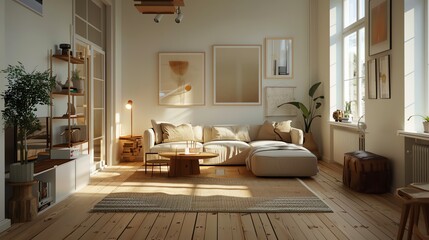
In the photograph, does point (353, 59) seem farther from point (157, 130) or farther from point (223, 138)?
point (157, 130)

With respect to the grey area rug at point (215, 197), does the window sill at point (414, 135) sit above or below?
above

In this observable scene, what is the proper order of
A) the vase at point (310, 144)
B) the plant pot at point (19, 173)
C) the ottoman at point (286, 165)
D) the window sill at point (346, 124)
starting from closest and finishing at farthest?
the plant pot at point (19, 173)
the ottoman at point (286, 165)
the window sill at point (346, 124)
the vase at point (310, 144)

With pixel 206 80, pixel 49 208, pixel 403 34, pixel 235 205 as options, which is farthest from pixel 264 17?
pixel 49 208

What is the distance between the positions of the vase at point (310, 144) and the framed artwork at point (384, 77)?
3028mm

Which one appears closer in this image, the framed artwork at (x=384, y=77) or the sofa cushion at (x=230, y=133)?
the framed artwork at (x=384, y=77)

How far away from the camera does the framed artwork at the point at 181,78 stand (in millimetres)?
9344

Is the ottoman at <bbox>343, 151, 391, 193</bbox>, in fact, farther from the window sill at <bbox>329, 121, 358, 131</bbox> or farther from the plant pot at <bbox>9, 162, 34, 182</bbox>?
the plant pot at <bbox>9, 162, 34, 182</bbox>

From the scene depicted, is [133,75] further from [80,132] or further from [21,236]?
[21,236]

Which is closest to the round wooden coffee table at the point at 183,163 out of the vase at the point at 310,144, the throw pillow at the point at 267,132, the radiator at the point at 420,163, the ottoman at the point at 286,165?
the ottoman at the point at 286,165

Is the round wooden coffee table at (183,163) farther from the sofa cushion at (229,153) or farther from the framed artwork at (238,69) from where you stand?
the framed artwork at (238,69)

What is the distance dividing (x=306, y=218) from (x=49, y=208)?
271cm

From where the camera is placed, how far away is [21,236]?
152 inches

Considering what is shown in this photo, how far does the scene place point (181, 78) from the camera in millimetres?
9375

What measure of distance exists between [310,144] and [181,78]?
292 centimetres
